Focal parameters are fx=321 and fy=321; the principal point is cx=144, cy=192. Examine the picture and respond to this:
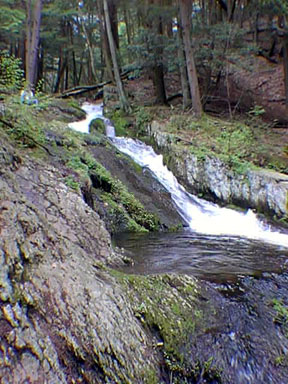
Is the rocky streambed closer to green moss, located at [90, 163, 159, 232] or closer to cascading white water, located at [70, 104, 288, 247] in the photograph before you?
green moss, located at [90, 163, 159, 232]

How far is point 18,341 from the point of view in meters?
2.26

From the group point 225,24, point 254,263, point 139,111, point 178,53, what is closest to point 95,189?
point 254,263

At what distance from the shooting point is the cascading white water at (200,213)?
25.5 ft

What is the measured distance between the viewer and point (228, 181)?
30.9 feet

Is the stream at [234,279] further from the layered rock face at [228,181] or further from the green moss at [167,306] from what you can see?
the layered rock face at [228,181]

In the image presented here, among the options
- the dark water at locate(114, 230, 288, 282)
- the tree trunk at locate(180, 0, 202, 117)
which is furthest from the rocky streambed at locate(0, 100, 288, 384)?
the tree trunk at locate(180, 0, 202, 117)

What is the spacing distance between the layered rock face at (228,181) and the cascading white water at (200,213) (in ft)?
1.03

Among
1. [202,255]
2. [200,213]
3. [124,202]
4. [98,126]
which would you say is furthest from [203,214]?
[98,126]

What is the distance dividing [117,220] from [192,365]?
14.8 ft

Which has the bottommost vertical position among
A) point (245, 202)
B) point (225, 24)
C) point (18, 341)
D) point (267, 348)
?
point (245, 202)

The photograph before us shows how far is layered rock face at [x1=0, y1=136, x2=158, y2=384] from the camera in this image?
89.7 inches

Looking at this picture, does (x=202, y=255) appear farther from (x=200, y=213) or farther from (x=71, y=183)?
(x=200, y=213)

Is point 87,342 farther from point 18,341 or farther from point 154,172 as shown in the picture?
point 154,172

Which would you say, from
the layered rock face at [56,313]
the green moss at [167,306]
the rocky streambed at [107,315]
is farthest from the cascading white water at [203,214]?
the layered rock face at [56,313]
